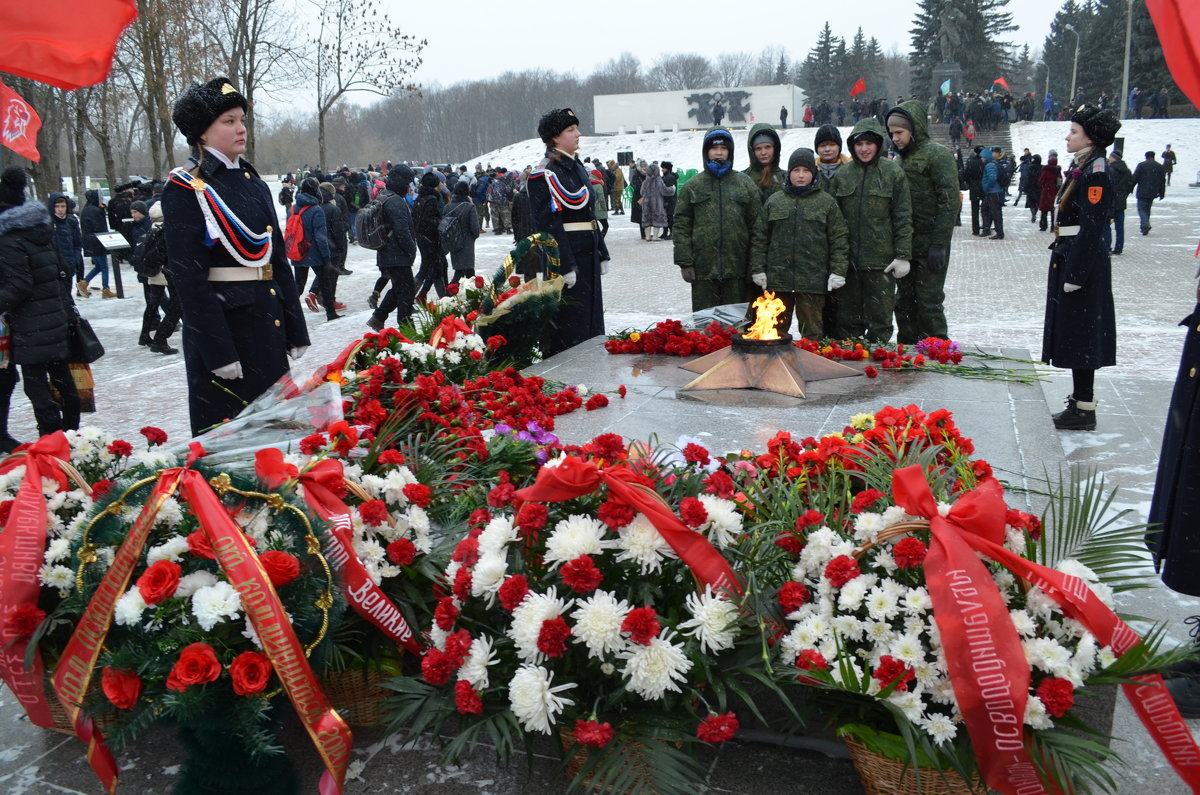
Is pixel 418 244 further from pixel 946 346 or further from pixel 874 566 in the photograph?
pixel 874 566

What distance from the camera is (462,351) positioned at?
213 inches

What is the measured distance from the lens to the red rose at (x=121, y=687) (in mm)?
2377

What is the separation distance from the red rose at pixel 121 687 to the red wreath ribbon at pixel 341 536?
0.55 meters

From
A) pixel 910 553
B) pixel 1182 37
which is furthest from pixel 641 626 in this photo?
pixel 1182 37

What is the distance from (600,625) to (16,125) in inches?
160

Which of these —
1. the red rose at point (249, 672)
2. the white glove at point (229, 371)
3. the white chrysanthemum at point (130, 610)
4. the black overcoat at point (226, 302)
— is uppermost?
the black overcoat at point (226, 302)

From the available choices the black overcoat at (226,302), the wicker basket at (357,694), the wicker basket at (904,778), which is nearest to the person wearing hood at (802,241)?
the black overcoat at (226,302)

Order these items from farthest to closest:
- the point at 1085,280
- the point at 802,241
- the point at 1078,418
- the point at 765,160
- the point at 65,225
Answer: the point at 65,225
the point at 765,160
the point at 802,241
the point at 1078,418
the point at 1085,280

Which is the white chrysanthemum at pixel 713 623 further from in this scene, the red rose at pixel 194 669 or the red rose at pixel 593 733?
the red rose at pixel 194 669

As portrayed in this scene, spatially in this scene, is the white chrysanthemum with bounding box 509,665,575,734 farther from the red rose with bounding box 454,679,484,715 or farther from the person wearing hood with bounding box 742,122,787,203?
the person wearing hood with bounding box 742,122,787,203

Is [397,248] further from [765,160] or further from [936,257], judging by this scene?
[936,257]

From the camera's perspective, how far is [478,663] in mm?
2449

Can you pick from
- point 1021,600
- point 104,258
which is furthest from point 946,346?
point 104,258

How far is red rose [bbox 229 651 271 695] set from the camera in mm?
2287
